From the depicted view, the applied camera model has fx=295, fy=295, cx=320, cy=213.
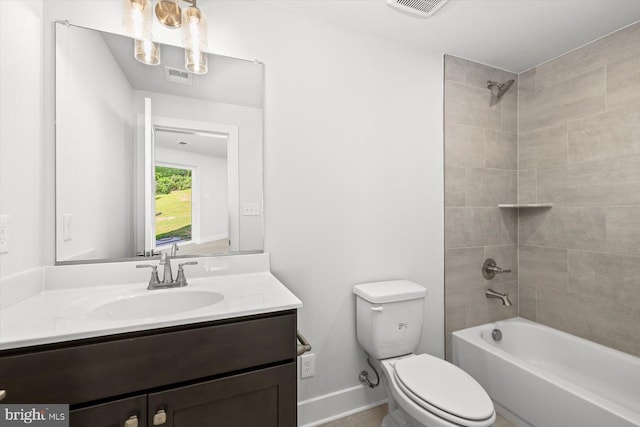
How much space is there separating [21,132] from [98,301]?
698mm

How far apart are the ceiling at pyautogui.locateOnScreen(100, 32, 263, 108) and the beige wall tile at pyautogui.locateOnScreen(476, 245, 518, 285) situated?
1965 mm

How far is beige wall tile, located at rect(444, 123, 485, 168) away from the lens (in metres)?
2.08

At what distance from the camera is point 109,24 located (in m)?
1.33

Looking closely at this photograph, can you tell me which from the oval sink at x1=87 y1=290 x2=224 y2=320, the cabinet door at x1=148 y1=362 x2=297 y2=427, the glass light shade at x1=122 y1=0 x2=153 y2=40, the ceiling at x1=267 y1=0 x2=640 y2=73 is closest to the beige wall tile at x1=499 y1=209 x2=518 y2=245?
the ceiling at x1=267 y1=0 x2=640 y2=73

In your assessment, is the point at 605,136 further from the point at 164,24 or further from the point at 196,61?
the point at 164,24

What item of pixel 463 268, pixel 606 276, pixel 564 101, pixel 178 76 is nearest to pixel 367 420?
pixel 463 268

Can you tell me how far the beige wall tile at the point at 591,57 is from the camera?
178 centimetres

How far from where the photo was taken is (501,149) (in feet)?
7.57

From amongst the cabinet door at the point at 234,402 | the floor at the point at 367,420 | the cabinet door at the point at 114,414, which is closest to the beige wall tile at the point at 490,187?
the floor at the point at 367,420

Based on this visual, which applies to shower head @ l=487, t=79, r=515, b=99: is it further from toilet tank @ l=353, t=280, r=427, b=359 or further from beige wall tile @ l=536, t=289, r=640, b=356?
toilet tank @ l=353, t=280, r=427, b=359

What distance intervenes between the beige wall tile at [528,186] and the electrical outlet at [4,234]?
3.03 meters

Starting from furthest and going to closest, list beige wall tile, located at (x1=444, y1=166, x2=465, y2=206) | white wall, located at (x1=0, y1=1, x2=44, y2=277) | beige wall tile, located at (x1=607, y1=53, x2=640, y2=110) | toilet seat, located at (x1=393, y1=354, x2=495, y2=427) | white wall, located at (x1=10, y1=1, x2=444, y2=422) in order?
beige wall tile, located at (x1=444, y1=166, x2=465, y2=206) < beige wall tile, located at (x1=607, y1=53, x2=640, y2=110) < white wall, located at (x1=10, y1=1, x2=444, y2=422) < toilet seat, located at (x1=393, y1=354, x2=495, y2=427) < white wall, located at (x1=0, y1=1, x2=44, y2=277)

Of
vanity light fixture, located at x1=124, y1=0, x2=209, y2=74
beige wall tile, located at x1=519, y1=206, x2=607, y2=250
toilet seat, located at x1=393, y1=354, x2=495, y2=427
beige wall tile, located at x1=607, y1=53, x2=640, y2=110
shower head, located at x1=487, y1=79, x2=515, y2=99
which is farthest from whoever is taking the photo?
shower head, located at x1=487, y1=79, x2=515, y2=99

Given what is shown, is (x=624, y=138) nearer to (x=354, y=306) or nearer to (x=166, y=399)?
(x=354, y=306)
